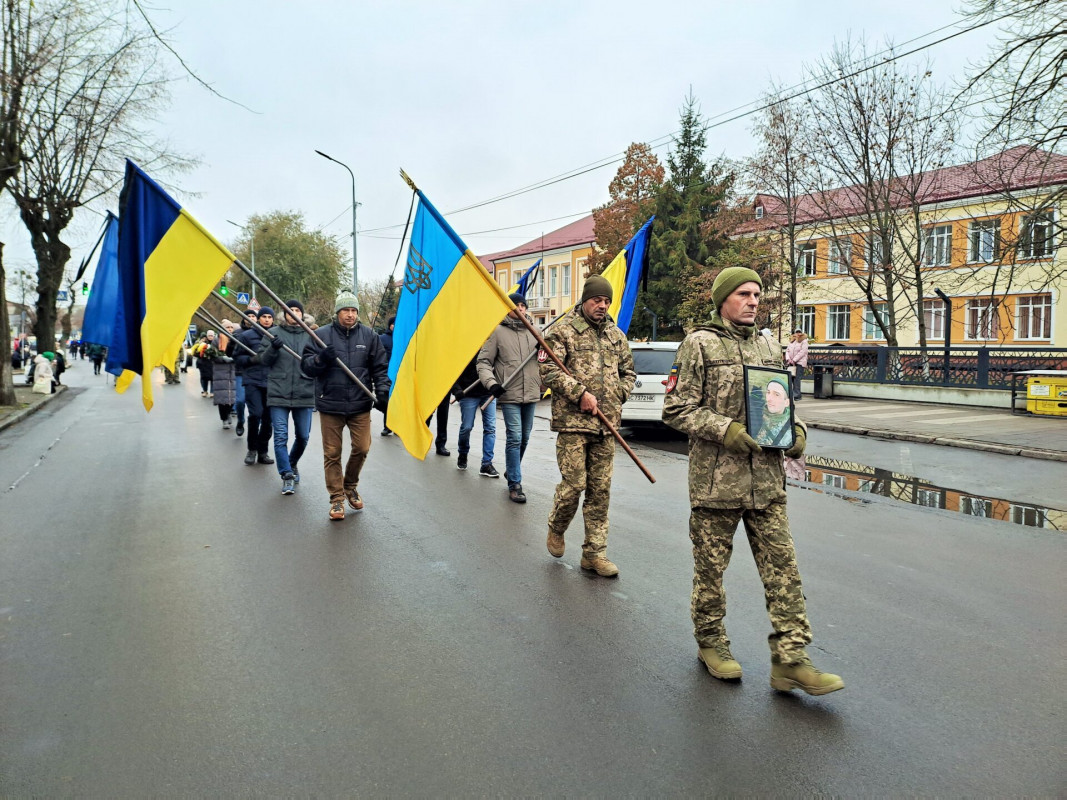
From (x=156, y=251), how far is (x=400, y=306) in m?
1.97

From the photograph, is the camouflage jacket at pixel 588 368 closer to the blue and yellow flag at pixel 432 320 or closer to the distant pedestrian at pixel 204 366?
the blue and yellow flag at pixel 432 320

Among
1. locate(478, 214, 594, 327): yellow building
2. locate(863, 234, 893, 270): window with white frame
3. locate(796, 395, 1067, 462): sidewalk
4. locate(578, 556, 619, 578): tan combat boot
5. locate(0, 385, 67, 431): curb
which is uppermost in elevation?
locate(478, 214, 594, 327): yellow building

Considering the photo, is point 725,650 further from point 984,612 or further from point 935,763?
point 984,612

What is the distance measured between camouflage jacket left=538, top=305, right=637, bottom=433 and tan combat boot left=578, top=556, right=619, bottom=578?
0.85 m

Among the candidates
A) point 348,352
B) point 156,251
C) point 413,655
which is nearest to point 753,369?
point 413,655

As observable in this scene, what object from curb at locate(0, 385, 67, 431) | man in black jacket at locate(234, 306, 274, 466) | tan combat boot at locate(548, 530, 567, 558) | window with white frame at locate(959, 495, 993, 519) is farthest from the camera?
curb at locate(0, 385, 67, 431)

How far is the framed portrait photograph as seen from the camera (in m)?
3.45

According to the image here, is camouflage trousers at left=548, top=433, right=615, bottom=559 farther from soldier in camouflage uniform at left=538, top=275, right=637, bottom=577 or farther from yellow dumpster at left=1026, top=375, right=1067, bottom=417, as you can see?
yellow dumpster at left=1026, top=375, right=1067, bottom=417

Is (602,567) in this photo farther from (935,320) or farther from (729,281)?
(935,320)

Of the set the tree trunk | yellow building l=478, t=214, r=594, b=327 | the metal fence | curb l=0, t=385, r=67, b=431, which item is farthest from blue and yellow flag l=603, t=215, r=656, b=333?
yellow building l=478, t=214, r=594, b=327

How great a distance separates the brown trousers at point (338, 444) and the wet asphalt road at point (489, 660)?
1.00 ft

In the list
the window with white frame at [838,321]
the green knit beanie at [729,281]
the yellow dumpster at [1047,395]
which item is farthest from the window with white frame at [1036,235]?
the window with white frame at [838,321]

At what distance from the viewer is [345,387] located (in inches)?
270

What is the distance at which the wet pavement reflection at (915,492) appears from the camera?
7336 mm
